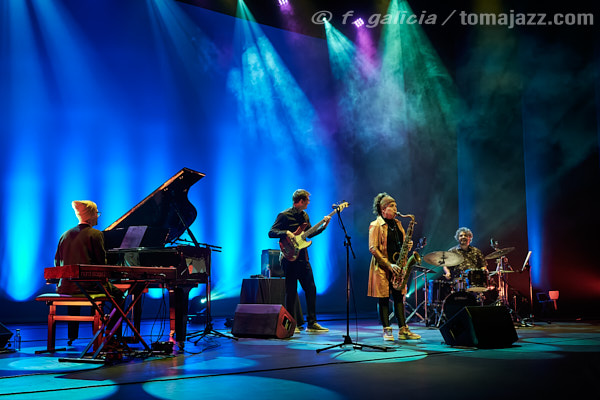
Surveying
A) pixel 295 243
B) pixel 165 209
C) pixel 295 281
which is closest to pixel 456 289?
pixel 295 281

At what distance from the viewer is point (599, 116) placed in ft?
31.7

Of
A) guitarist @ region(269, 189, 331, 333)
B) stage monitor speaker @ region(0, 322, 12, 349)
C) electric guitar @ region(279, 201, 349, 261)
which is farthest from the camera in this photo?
guitarist @ region(269, 189, 331, 333)

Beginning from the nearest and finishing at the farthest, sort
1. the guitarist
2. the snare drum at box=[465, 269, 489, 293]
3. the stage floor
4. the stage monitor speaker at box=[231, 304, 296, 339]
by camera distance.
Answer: the stage floor
the stage monitor speaker at box=[231, 304, 296, 339]
the guitarist
the snare drum at box=[465, 269, 489, 293]

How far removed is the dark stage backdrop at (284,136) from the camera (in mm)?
8359

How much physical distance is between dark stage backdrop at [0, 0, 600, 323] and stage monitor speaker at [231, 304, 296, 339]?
3221mm

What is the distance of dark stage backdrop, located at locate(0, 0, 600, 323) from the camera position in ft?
27.4

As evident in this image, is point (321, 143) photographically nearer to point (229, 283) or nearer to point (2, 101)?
point (229, 283)

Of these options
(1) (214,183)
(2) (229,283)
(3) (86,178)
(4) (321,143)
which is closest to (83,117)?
(3) (86,178)

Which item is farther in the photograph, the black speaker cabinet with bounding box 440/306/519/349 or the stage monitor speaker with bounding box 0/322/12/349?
the stage monitor speaker with bounding box 0/322/12/349

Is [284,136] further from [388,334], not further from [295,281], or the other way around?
[388,334]

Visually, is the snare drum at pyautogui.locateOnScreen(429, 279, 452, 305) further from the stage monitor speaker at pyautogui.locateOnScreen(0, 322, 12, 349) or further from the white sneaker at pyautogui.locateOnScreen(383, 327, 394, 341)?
the stage monitor speaker at pyautogui.locateOnScreen(0, 322, 12, 349)

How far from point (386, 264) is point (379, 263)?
0.09 m

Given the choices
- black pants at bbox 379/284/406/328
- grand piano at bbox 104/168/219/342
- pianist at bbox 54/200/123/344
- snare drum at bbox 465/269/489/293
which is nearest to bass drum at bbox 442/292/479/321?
snare drum at bbox 465/269/489/293

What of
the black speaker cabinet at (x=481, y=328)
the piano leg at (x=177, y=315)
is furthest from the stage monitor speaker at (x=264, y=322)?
the black speaker cabinet at (x=481, y=328)
